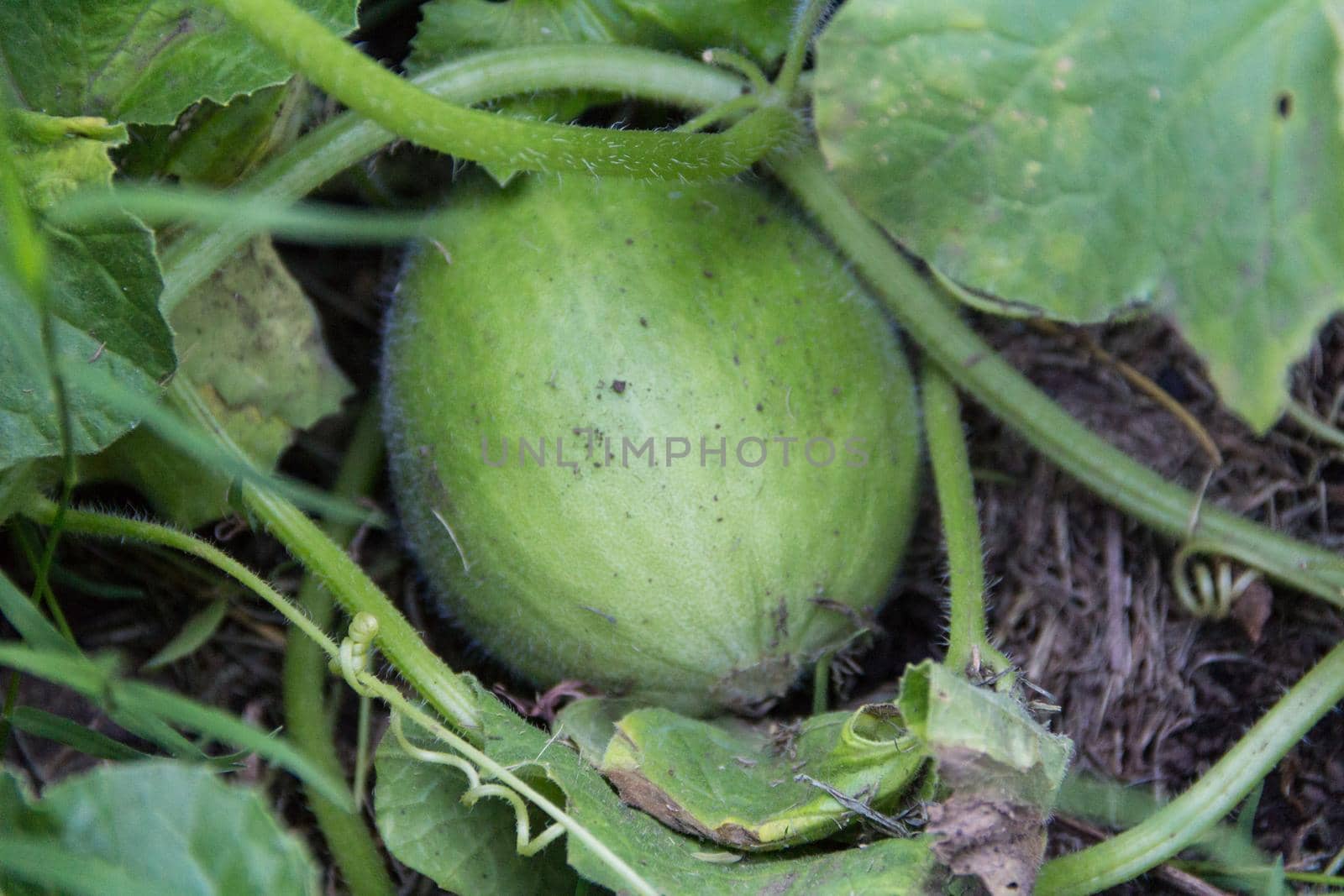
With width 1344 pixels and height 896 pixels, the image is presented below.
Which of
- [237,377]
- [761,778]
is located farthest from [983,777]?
[237,377]

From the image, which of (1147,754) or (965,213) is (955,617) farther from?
(965,213)

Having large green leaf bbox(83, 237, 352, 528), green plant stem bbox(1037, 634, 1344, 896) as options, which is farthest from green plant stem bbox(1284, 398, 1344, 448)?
large green leaf bbox(83, 237, 352, 528)

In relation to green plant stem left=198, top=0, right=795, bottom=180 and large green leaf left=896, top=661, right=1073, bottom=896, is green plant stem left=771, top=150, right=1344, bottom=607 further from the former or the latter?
large green leaf left=896, top=661, right=1073, bottom=896

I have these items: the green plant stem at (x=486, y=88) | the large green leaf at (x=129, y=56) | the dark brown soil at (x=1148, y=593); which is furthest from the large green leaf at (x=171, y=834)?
the dark brown soil at (x=1148, y=593)

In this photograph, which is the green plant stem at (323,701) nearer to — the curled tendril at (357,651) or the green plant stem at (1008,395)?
the curled tendril at (357,651)

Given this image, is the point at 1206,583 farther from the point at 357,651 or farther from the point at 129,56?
the point at 129,56

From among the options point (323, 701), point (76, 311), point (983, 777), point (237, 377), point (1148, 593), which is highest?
point (76, 311)

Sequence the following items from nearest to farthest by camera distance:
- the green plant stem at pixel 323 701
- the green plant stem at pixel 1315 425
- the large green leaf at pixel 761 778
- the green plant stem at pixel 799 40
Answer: the large green leaf at pixel 761 778, the green plant stem at pixel 799 40, the green plant stem at pixel 323 701, the green plant stem at pixel 1315 425
